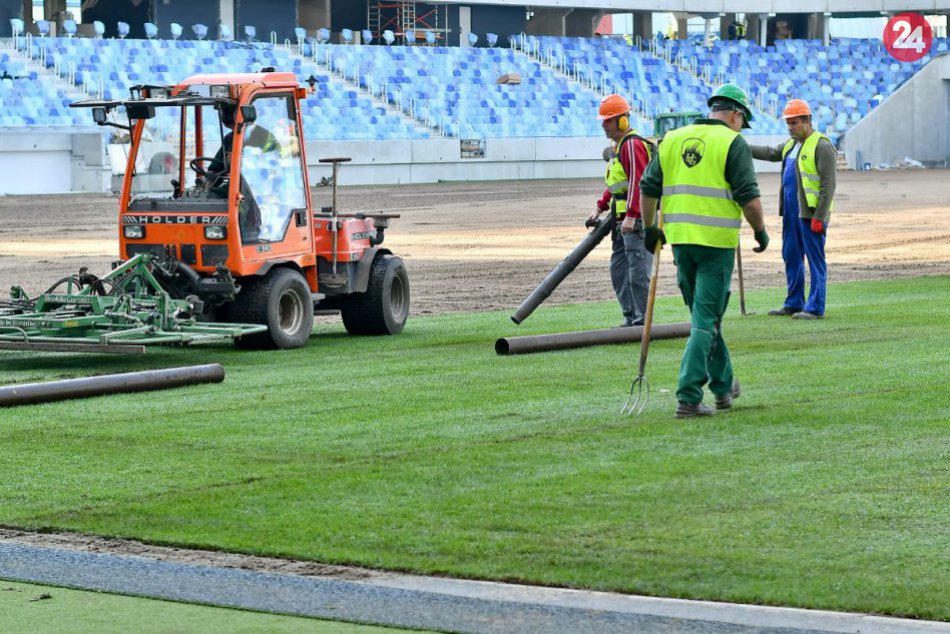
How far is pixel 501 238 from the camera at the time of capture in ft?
97.8

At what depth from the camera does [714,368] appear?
9.72 meters

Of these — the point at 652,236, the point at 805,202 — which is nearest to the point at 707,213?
the point at 652,236

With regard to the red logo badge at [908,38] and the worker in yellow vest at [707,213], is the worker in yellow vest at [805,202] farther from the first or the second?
the red logo badge at [908,38]

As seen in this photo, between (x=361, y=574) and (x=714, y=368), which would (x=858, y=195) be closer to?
(x=714, y=368)

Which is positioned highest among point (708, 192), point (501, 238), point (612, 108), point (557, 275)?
point (612, 108)

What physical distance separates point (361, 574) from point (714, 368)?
13.4ft

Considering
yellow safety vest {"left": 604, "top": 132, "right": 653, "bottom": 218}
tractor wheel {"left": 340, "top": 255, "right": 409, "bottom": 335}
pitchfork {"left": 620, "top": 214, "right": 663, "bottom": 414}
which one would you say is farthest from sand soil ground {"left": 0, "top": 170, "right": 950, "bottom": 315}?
pitchfork {"left": 620, "top": 214, "right": 663, "bottom": 414}

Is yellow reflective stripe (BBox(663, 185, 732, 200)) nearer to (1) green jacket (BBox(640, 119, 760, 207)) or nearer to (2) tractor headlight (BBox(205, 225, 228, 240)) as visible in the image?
(1) green jacket (BBox(640, 119, 760, 207))

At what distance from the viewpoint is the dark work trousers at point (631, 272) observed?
45.4 ft

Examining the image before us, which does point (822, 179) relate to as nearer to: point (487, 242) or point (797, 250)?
point (797, 250)

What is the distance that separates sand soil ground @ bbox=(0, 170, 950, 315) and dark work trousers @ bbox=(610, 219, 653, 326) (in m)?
4.22

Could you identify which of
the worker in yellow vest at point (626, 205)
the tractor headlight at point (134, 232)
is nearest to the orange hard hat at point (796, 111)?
the worker in yellow vest at point (626, 205)

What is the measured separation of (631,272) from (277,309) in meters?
3.08

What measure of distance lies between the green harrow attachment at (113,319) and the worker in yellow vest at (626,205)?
10.6 ft
